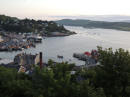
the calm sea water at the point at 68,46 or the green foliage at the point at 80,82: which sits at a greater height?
the green foliage at the point at 80,82

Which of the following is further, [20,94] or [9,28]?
[9,28]

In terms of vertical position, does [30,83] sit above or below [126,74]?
below

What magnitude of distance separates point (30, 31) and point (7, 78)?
29.1 meters

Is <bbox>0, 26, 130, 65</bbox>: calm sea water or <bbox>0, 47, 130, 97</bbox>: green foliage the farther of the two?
<bbox>0, 26, 130, 65</bbox>: calm sea water

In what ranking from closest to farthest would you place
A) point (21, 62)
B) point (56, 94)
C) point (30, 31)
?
point (56, 94) < point (21, 62) < point (30, 31)

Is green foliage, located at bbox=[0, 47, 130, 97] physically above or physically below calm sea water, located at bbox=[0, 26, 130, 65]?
above

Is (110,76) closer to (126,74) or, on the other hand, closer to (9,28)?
(126,74)

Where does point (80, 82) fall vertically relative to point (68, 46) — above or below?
above

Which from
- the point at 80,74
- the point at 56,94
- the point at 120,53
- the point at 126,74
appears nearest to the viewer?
the point at 56,94

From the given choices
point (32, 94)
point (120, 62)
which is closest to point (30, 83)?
point (32, 94)

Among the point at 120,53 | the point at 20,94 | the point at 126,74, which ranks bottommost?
the point at 20,94

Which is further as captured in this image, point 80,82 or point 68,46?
point 68,46

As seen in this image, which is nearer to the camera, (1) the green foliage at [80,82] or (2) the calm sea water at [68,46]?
(1) the green foliage at [80,82]

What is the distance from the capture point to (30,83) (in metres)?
3.03
